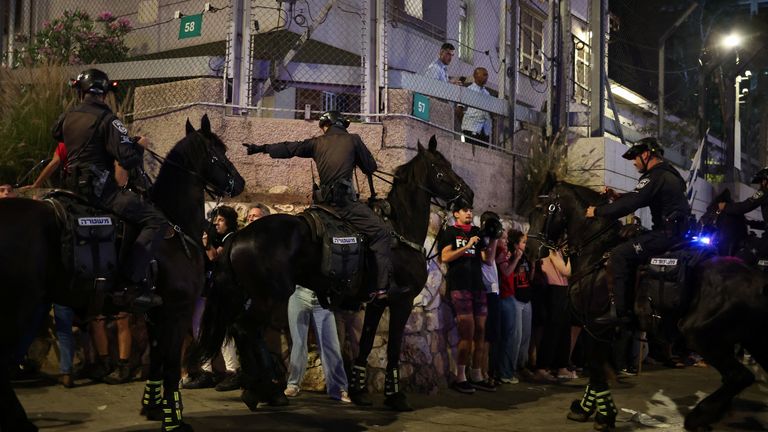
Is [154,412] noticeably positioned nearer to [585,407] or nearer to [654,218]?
[585,407]

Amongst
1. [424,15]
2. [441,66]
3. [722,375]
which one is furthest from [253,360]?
[424,15]

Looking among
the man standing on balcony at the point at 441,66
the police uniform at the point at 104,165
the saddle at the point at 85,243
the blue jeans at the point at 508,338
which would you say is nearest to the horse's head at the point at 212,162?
the police uniform at the point at 104,165

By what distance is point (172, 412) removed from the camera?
21.0 feet

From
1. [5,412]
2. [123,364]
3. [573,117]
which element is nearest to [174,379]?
[5,412]

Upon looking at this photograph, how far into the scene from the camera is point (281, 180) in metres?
11.0

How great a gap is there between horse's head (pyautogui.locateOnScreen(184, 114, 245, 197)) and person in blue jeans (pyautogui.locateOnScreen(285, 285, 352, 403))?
2.10 metres

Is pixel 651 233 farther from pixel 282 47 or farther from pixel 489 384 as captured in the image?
pixel 282 47

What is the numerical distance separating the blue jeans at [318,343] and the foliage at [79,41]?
6419 mm

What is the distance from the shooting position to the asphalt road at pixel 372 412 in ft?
24.0

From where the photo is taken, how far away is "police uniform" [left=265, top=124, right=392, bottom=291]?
8.18 m

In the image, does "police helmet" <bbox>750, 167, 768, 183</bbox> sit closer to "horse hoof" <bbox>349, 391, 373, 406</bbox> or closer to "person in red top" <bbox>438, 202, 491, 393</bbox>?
"person in red top" <bbox>438, 202, 491, 393</bbox>

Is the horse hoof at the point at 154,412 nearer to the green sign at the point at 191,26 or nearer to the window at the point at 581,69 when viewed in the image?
the green sign at the point at 191,26

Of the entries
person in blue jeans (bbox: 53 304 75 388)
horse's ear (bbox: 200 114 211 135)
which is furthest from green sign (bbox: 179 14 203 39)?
horse's ear (bbox: 200 114 211 135)

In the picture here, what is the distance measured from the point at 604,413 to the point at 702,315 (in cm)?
135
